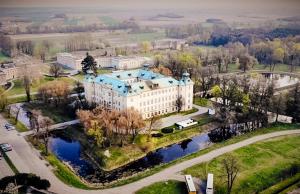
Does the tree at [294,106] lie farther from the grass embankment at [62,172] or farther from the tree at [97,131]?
the grass embankment at [62,172]

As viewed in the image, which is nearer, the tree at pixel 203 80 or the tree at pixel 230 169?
the tree at pixel 230 169

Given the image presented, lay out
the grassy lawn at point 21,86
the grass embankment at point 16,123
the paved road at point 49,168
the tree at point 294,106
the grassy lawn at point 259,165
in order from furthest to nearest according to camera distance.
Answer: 1. the grassy lawn at point 21,86
2. the tree at point 294,106
3. the grass embankment at point 16,123
4. the grassy lawn at point 259,165
5. the paved road at point 49,168

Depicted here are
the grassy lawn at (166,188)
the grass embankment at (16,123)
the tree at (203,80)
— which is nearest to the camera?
the grassy lawn at (166,188)

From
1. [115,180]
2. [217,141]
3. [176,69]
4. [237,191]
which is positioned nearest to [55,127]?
[115,180]

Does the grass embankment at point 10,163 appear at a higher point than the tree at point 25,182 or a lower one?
lower

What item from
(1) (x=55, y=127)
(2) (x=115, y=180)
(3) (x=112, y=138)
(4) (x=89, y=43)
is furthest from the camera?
(4) (x=89, y=43)

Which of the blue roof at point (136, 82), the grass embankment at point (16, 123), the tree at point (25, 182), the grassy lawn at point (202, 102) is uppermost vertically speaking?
the blue roof at point (136, 82)

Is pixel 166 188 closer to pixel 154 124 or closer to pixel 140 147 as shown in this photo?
pixel 140 147

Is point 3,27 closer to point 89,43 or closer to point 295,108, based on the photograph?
point 89,43

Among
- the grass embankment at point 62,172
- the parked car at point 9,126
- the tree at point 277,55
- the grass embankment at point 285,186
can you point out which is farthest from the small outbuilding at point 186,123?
the tree at point 277,55
